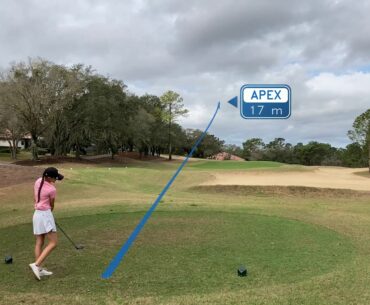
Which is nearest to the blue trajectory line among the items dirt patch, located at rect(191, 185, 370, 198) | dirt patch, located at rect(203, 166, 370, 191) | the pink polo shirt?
the pink polo shirt

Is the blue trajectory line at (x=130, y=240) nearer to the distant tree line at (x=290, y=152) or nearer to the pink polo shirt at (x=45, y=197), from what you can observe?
the pink polo shirt at (x=45, y=197)

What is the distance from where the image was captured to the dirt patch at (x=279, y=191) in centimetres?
2016

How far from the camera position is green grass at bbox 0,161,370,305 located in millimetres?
5672

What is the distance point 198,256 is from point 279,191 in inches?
570

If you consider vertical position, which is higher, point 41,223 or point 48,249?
point 41,223

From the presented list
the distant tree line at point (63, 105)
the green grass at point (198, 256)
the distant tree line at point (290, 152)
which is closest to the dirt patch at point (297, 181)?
the green grass at point (198, 256)

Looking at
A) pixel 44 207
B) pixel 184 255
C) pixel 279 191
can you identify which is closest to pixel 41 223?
pixel 44 207

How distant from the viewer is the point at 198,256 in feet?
25.4

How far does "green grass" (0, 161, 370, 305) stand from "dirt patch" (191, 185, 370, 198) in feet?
15.7

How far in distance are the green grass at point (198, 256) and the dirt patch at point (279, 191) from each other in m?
4.80

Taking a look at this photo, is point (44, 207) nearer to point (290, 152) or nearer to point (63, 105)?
point (63, 105)

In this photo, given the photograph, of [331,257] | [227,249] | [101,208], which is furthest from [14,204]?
[331,257]

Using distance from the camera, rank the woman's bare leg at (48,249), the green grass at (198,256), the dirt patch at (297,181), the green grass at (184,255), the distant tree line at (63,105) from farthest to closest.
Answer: the distant tree line at (63,105) < the dirt patch at (297,181) < the woman's bare leg at (48,249) < the green grass at (184,255) < the green grass at (198,256)

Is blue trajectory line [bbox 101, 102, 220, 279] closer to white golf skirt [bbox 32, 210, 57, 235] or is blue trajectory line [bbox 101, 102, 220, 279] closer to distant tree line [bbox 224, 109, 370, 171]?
white golf skirt [bbox 32, 210, 57, 235]
